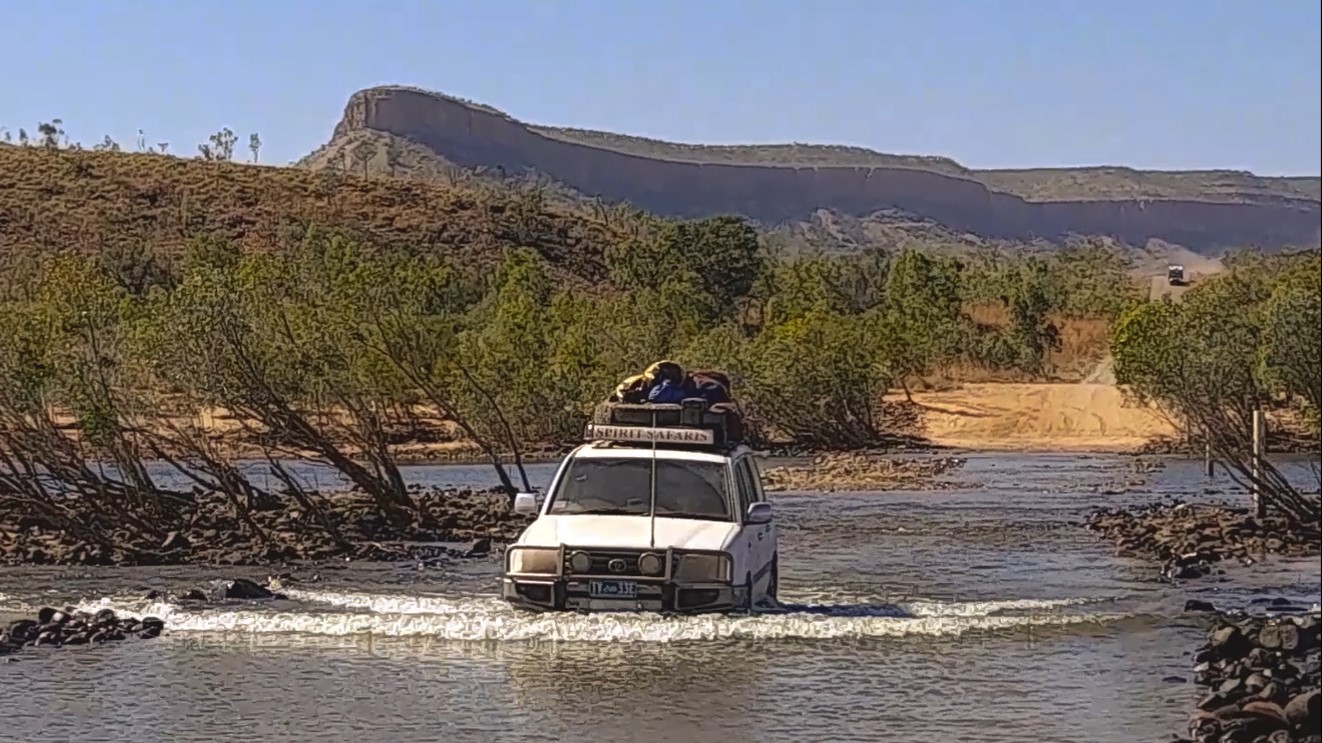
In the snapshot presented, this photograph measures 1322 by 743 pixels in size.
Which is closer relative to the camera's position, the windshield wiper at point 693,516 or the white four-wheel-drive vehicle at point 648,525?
the white four-wheel-drive vehicle at point 648,525

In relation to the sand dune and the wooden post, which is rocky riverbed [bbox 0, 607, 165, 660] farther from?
the sand dune

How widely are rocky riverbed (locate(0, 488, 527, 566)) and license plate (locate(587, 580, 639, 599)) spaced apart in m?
11.7

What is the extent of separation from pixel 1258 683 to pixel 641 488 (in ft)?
18.9

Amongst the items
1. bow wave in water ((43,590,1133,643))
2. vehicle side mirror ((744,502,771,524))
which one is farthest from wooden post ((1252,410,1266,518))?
vehicle side mirror ((744,502,771,524))

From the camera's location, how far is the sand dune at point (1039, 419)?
60.4m

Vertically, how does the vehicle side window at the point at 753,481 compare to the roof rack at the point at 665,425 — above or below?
below

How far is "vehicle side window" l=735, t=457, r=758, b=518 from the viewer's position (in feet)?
55.7

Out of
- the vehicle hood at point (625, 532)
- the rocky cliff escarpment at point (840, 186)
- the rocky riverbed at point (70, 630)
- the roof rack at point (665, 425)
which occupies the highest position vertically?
the rocky cliff escarpment at point (840, 186)

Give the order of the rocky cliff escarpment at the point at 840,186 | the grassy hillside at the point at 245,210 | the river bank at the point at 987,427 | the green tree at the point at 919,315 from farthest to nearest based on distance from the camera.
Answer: the rocky cliff escarpment at the point at 840,186 < the grassy hillside at the point at 245,210 < the green tree at the point at 919,315 < the river bank at the point at 987,427

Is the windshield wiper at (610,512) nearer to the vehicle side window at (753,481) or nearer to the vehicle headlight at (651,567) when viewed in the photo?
the vehicle headlight at (651,567)

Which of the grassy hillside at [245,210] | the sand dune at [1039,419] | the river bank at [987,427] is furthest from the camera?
the grassy hillside at [245,210]

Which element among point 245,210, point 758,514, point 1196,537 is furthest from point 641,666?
point 245,210

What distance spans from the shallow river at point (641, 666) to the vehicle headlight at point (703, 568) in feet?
1.45

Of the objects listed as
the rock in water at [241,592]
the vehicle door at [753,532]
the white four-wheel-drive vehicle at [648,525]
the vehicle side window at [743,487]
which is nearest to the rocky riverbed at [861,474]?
the rock in water at [241,592]
